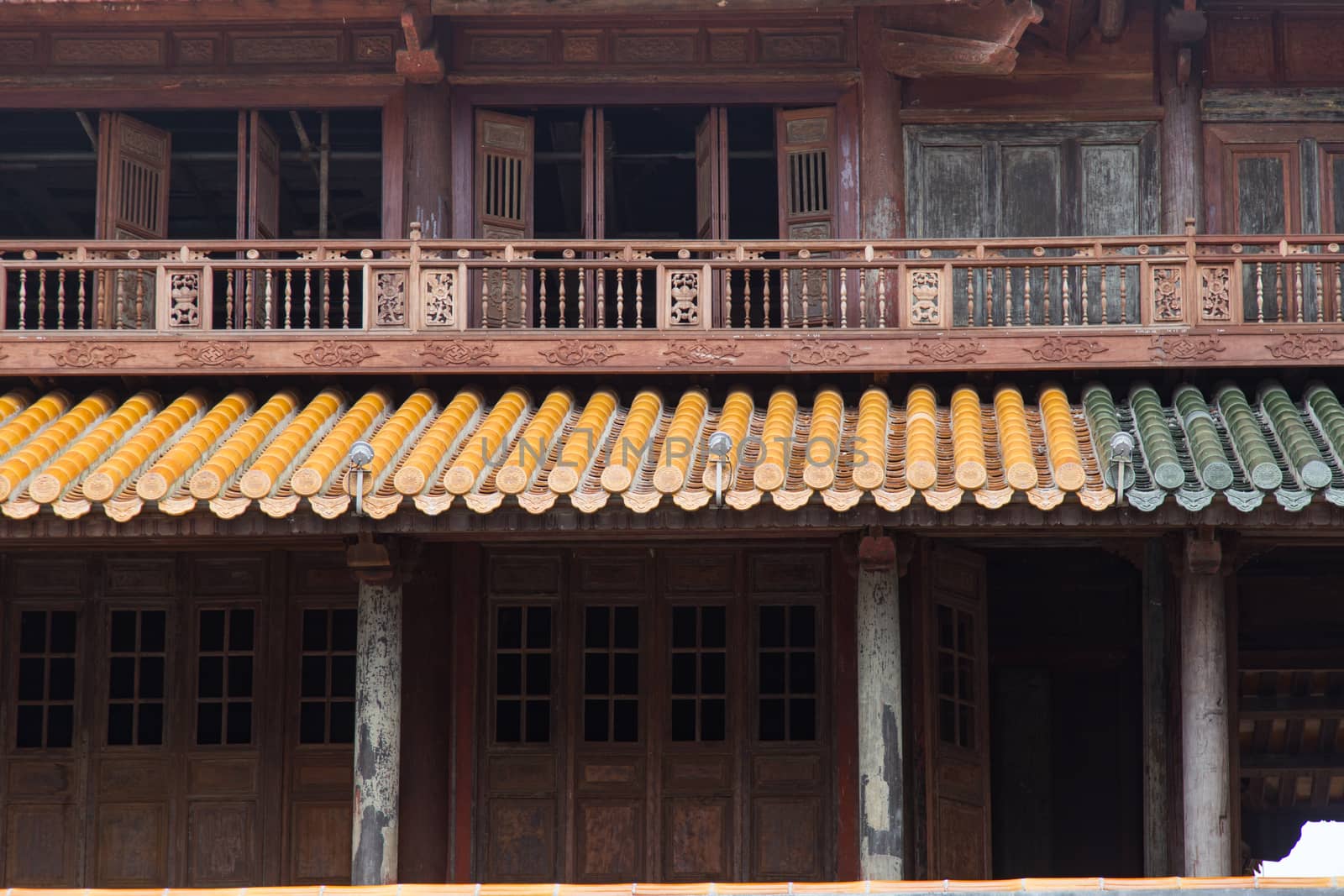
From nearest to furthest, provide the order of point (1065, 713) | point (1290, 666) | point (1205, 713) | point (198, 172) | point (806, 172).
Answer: point (1205, 713) < point (806, 172) < point (1290, 666) < point (1065, 713) < point (198, 172)

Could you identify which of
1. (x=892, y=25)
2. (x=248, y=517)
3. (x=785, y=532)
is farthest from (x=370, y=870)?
Result: (x=892, y=25)

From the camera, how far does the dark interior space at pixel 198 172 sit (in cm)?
1662

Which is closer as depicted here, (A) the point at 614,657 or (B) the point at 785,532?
(B) the point at 785,532

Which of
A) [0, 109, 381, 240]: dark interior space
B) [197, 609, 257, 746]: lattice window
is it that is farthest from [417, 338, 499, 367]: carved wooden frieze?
[0, 109, 381, 240]: dark interior space

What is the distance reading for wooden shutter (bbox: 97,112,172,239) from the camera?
15391 mm

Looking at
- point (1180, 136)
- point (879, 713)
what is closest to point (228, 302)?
point (879, 713)

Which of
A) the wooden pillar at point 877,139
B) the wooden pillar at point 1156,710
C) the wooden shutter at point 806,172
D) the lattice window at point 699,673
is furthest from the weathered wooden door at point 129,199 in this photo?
the wooden pillar at point 1156,710

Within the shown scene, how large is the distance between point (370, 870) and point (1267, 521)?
20.1ft

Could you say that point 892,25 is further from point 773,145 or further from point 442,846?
point 442,846

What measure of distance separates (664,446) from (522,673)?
2660 mm

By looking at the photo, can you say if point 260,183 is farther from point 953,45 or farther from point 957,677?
point 957,677

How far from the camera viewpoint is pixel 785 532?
12.9 m

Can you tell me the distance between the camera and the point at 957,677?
14.4 metres

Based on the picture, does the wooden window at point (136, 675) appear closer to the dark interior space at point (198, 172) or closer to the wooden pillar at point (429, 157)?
the wooden pillar at point (429, 157)
